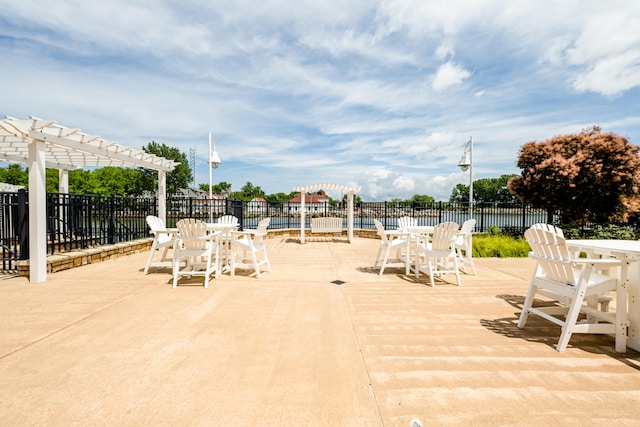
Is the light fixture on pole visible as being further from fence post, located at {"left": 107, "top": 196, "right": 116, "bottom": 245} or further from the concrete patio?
fence post, located at {"left": 107, "top": 196, "right": 116, "bottom": 245}

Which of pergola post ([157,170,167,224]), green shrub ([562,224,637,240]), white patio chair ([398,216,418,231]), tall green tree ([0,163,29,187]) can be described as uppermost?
tall green tree ([0,163,29,187])

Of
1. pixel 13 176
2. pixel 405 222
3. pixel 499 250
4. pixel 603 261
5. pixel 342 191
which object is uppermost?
pixel 13 176

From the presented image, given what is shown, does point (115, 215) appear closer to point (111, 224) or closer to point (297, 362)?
point (111, 224)

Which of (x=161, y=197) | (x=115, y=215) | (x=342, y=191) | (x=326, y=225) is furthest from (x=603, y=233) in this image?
(x=115, y=215)

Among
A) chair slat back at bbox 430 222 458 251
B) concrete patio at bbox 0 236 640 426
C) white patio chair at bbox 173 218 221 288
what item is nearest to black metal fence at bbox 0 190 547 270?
concrete patio at bbox 0 236 640 426

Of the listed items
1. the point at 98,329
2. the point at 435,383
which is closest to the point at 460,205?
the point at 435,383

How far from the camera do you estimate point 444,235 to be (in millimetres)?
5035

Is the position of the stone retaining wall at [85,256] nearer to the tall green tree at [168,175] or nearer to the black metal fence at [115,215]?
the black metal fence at [115,215]

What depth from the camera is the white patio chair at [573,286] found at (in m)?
2.59

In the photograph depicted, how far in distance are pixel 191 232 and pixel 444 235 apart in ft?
13.7

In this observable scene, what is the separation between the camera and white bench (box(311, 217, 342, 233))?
11555mm

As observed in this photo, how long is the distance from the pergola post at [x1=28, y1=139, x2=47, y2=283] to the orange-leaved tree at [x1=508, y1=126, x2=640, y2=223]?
12.8 metres

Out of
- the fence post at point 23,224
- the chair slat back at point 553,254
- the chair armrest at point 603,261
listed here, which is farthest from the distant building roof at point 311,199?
the chair armrest at point 603,261

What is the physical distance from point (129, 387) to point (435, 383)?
2.06 m
